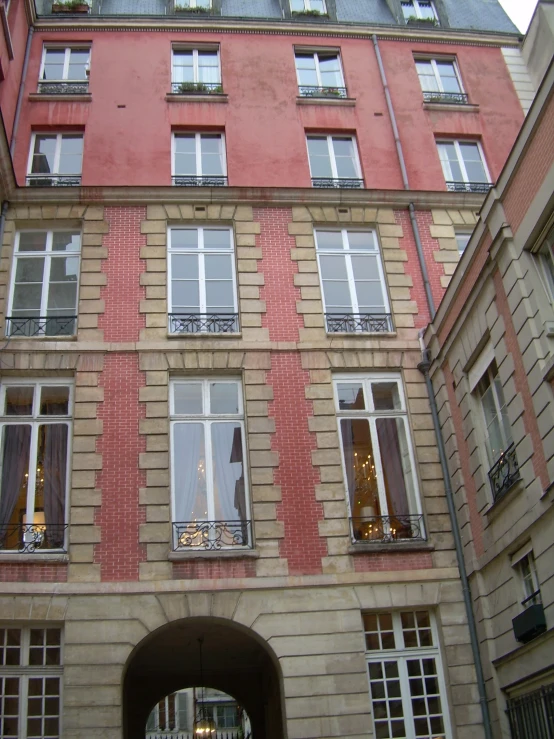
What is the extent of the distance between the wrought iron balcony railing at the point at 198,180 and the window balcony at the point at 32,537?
25.8ft

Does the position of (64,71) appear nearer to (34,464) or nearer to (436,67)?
(436,67)

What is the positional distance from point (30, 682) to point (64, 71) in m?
13.5

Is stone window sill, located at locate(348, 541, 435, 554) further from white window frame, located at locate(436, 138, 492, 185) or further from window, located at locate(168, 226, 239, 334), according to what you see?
white window frame, located at locate(436, 138, 492, 185)

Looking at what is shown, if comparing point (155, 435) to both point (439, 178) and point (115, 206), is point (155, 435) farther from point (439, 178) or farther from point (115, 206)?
point (439, 178)

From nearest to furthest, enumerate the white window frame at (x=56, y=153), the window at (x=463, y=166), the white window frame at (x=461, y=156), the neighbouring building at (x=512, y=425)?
the neighbouring building at (x=512, y=425) < the white window frame at (x=56, y=153) < the window at (x=463, y=166) < the white window frame at (x=461, y=156)

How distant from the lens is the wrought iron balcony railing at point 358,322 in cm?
1595

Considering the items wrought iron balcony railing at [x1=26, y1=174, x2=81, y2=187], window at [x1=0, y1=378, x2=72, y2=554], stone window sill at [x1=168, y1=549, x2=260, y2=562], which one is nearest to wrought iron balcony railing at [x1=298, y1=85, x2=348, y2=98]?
wrought iron balcony railing at [x1=26, y1=174, x2=81, y2=187]

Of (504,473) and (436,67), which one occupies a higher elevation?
(436,67)

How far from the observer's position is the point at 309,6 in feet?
69.2

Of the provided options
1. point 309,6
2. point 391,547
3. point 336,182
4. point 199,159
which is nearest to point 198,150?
point 199,159

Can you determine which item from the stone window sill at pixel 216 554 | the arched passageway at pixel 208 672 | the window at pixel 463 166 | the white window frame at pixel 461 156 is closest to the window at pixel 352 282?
the window at pixel 463 166

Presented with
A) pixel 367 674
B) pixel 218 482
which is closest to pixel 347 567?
pixel 367 674

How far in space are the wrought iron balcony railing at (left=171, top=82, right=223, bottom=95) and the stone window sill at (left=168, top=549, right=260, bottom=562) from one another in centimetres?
1085

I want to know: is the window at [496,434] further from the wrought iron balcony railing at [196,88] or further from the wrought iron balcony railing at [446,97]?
the wrought iron balcony railing at [196,88]
